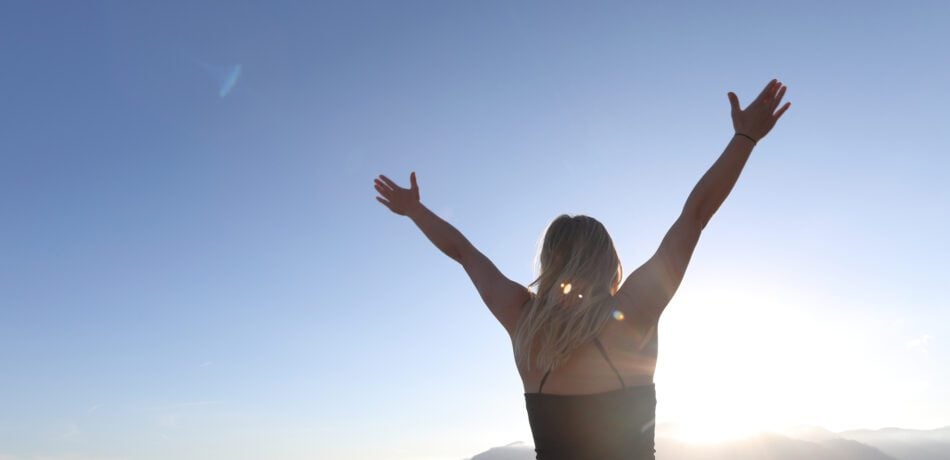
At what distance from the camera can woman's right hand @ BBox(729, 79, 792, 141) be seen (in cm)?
473

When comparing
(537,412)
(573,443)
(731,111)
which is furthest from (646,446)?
(731,111)

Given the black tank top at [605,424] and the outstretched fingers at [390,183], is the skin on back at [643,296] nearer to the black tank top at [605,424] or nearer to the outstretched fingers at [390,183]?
the black tank top at [605,424]

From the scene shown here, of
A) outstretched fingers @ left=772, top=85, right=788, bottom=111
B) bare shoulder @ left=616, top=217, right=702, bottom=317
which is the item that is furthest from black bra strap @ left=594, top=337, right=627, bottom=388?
outstretched fingers @ left=772, top=85, right=788, bottom=111

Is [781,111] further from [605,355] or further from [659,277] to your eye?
[605,355]

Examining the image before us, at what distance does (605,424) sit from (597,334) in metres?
0.57

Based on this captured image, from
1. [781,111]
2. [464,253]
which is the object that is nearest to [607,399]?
[464,253]

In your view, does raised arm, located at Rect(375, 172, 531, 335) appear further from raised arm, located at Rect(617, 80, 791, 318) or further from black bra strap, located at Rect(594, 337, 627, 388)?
raised arm, located at Rect(617, 80, 791, 318)

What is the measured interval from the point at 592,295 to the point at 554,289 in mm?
257

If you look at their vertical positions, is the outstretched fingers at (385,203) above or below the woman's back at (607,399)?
above

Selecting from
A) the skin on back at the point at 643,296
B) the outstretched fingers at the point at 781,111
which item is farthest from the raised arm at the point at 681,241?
the outstretched fingers at the point at 781,111

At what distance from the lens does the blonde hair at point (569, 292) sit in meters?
4.02

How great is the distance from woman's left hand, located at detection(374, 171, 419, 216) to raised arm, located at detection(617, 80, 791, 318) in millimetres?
2569

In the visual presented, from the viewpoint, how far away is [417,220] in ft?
19.2

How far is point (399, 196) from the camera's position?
6133 mm
